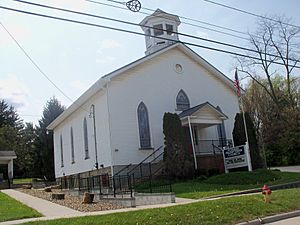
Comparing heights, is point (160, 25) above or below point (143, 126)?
above

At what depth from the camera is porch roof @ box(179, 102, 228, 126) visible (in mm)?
23191

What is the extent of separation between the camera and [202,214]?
10.0 metres

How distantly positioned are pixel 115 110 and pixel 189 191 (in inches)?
324

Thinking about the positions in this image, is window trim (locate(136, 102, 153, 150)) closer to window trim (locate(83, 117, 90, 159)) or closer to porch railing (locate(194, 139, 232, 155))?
porch railing (locate(194, 139, 232, 155))

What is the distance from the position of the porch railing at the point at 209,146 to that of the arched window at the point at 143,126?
3622 millimetres

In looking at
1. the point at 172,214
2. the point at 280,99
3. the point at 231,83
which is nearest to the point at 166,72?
the point at 231,83

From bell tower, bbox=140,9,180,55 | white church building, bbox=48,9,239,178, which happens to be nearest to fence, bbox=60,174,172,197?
white church building, bbox=48,9,239,178

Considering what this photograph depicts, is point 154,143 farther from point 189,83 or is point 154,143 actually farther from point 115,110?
point 189,83

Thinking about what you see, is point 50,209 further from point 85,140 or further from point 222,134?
point 222,134

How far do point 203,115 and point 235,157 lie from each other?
11.8 ft

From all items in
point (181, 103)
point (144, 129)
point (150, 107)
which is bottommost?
point (144, 129)

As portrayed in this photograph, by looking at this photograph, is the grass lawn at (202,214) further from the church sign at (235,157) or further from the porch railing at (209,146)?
the porch railing at (209,146)

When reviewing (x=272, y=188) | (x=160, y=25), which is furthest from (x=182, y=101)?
(x=272, y=188)

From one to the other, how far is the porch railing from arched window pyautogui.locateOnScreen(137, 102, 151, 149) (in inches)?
143
